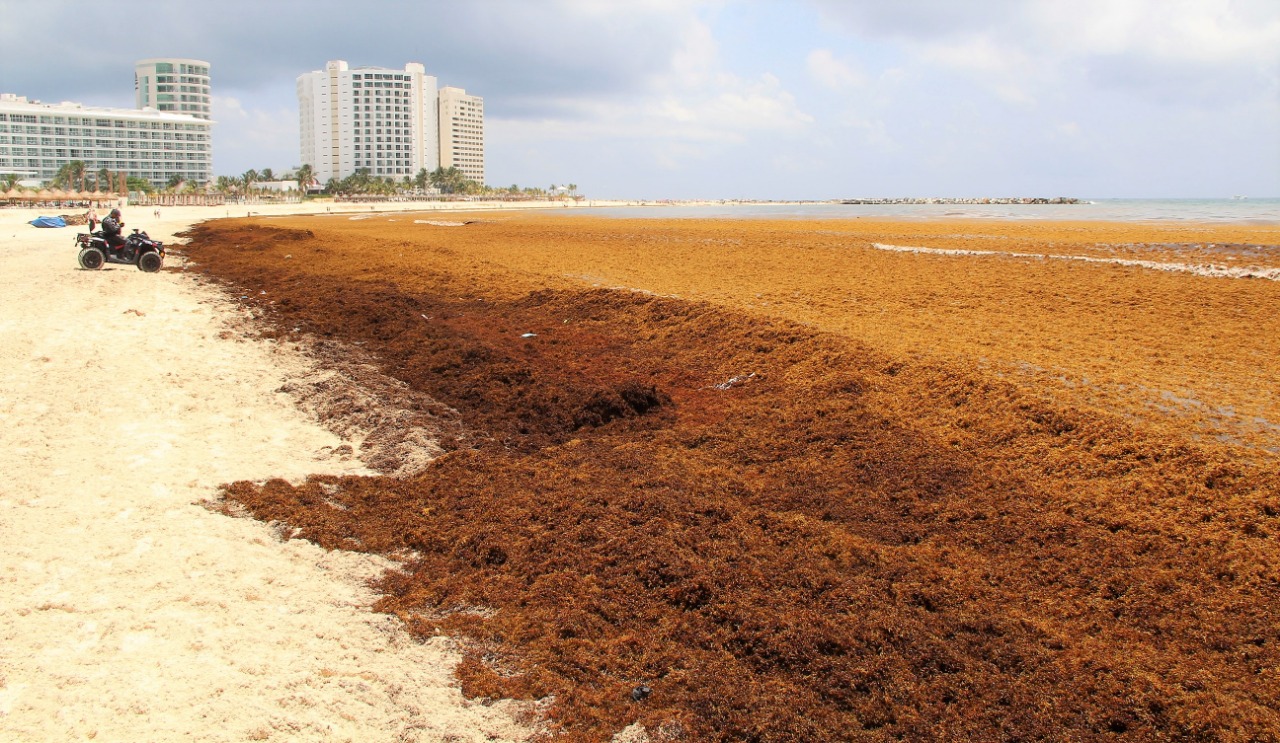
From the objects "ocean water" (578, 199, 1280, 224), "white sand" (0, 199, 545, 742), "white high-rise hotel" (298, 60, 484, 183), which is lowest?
"white sand" (0, 199, 545, 742)

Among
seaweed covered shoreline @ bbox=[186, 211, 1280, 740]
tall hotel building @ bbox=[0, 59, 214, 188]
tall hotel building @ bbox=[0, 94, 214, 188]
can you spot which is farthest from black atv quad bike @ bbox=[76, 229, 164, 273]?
tall hotel building @ bbox=[0, 94, 214, 188]

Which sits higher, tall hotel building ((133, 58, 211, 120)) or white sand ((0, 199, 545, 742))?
tall hotel building ((133, 58, 211, 120))

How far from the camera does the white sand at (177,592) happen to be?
4.10 meters

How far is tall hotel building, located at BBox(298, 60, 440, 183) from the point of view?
190000 mm

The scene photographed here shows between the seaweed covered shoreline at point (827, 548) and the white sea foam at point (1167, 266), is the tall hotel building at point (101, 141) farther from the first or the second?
the seaweed covered shoreline at point (827, 548)

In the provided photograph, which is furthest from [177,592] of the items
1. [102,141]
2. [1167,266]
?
[102,141]

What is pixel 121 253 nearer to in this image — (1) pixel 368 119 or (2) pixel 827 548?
(2) pixel 827 548

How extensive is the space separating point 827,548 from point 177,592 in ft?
14.1

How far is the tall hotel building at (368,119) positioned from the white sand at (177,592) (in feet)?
636

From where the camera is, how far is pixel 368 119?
190750 mm

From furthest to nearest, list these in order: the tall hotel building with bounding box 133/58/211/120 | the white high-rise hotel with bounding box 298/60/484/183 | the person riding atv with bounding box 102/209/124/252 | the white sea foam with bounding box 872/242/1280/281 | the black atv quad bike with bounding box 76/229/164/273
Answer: the white high-rise hotel with bounding box 298/60/484/183, the tall hotel building with bounding box 133/58/211/120, the person riding atv with bounding box 102/209/124/252, the black atv quad bike with bounding box 76/229/164/273, the white sea foam with bounding box 872/242/1280/281

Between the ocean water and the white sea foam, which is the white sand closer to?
the white sea foam

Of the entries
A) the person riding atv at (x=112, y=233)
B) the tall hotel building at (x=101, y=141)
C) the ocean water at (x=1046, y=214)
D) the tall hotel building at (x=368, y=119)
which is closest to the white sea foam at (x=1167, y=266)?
the person riding atv at (x=112, y=233)

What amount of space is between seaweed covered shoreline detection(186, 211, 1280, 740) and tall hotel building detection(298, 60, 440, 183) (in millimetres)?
196367
